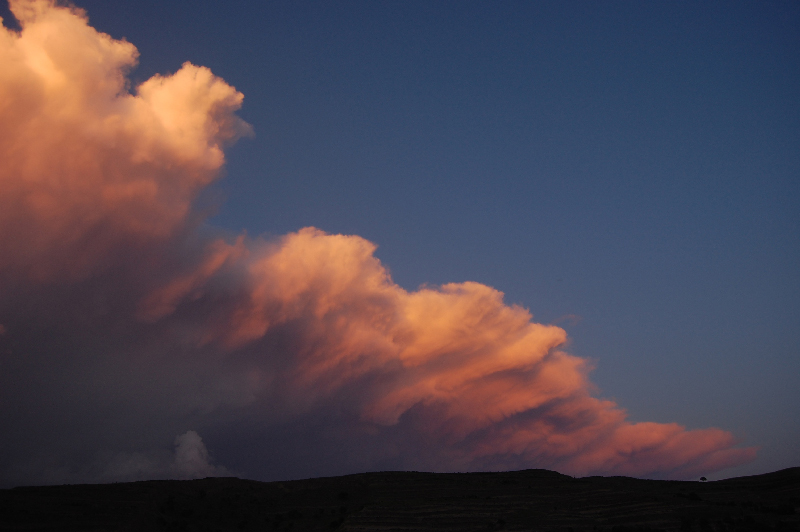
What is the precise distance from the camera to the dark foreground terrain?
2272 inches

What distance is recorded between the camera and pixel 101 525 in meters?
59.3

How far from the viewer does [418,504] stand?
69562 millimetres

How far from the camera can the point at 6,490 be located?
6956 centimetres

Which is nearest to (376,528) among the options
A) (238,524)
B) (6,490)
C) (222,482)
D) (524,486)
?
(238,524)

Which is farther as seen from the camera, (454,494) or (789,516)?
(454,494)

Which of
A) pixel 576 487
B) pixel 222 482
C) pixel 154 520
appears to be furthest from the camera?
pixel 222 482

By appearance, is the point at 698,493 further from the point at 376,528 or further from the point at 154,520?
the point at 154,520

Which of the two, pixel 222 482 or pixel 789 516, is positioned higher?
pixel 222 482

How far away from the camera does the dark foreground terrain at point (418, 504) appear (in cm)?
5772

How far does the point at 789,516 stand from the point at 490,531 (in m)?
30.0

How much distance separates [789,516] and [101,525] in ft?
239

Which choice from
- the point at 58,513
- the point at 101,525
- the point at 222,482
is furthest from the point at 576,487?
the point at 58,513

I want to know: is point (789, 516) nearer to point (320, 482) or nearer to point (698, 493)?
point (698, 493)

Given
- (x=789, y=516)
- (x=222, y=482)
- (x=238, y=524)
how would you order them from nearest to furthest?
(x=789, y=516)
(x=238, y=524)
(x=222, y=482)
